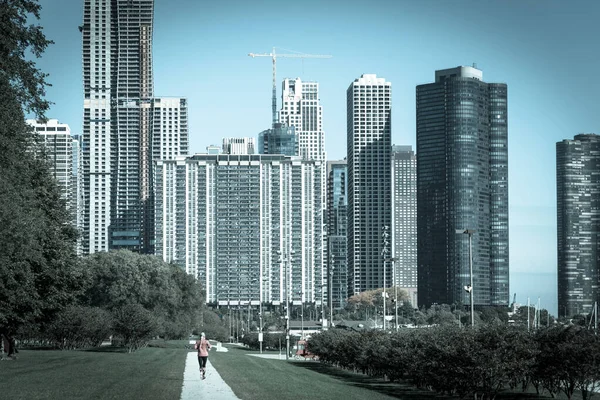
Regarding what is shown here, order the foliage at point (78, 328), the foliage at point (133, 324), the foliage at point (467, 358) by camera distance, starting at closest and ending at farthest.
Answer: the foliage at point (467, 358)
the foliage at point (133, 324)
the foliage at point (78, 328)

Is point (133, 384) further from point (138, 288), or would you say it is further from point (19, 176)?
point (138, 288)

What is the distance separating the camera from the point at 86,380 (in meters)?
36.5

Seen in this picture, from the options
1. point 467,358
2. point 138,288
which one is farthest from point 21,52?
point 138,288

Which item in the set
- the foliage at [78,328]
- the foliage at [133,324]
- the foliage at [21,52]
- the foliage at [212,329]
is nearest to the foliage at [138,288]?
the foliage at [78,328]

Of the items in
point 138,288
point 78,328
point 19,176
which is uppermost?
point 19,176

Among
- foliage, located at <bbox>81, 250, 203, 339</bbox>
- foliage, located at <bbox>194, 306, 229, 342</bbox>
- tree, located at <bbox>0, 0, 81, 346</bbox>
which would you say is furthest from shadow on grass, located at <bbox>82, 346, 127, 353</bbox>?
foliage, located at <bbox>194, 306, 229, 342</bbox>

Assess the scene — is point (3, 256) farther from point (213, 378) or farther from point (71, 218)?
point (71, 218)

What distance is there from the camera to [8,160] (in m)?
33.4

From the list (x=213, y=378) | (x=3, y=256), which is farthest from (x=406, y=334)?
(x=3, y=256)

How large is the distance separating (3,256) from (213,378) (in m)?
9.68

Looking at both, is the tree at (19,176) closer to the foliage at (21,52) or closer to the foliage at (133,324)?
the foliage at (21,52)

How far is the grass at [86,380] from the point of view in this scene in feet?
101

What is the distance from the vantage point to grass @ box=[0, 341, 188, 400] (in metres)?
30.8

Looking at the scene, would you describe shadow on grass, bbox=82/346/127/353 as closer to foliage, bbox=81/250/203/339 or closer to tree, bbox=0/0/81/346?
foliage, bbox=81/250/203/339
